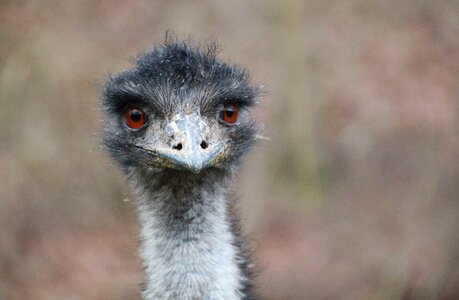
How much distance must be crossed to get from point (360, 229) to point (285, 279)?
1.86 ft

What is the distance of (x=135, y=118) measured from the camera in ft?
12.9

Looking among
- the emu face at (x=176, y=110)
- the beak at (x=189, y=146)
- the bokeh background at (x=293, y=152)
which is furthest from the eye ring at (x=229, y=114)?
the bokeh background at (x=293, y=152)

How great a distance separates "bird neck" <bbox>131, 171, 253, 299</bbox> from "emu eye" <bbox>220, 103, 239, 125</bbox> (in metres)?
0.22

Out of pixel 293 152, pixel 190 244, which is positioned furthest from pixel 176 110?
pixel 293 152

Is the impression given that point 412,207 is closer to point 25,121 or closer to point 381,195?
point 381,195

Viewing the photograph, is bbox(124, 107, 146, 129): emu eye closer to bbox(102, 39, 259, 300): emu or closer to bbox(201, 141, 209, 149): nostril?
bbox(102, 39, 259, 300): emu

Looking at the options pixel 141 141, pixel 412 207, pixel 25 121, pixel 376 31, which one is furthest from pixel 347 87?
pixel 141 141

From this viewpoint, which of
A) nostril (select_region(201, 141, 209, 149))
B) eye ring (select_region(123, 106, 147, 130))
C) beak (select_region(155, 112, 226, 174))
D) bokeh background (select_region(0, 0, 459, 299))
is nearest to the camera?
beak (select_region(155, 112, 226, 174))

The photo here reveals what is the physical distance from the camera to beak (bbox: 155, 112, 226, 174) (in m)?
3.54

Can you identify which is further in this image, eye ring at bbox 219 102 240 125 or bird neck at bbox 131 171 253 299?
eye ring at bbox 219 102 240 125

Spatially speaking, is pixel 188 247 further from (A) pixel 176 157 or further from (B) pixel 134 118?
(B) pixel 134 118

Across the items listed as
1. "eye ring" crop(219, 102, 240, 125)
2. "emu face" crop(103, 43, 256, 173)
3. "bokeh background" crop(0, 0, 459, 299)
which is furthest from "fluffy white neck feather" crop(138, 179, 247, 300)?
"bokeh background" crop(0, 0, 459, 299)

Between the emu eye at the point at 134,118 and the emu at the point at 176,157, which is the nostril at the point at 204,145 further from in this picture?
the emu eye at the point at 134,118

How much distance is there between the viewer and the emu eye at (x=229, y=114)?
396 centimetres
